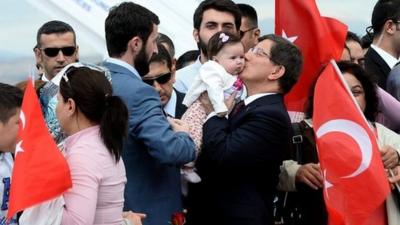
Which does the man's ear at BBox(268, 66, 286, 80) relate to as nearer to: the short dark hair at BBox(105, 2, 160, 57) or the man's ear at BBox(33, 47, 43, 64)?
the short dark hair at BBox(105, 2, 160, 57)

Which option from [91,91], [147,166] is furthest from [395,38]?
[91,91]

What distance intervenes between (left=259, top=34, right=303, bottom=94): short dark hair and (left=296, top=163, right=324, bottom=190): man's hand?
406mm

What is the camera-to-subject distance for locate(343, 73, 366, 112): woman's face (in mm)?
3852

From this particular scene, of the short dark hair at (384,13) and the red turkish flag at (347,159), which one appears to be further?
the short dark hair at (384,13)

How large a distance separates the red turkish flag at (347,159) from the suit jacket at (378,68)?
1.69 metres

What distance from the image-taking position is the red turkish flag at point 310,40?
14.3 ft

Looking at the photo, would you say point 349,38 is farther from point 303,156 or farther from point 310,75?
point 303,156

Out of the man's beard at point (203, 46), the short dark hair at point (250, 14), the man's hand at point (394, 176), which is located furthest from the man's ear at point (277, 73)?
the short dark hair at point (250, 14)

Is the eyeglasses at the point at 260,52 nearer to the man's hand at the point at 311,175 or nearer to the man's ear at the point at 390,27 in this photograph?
the man's hand at the point at 311,175

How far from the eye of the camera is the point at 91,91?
297 centimetres

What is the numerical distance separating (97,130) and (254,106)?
84 centimetres

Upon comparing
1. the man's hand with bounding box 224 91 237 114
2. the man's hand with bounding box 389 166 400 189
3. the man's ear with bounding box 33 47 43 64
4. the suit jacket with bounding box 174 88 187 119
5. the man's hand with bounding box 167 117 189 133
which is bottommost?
the man's ear with bounding box 33 47 43 64

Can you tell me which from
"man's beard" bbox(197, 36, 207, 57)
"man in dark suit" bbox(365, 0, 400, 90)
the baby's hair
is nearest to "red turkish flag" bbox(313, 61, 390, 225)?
the baby's hair

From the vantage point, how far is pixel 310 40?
4.41 meters
